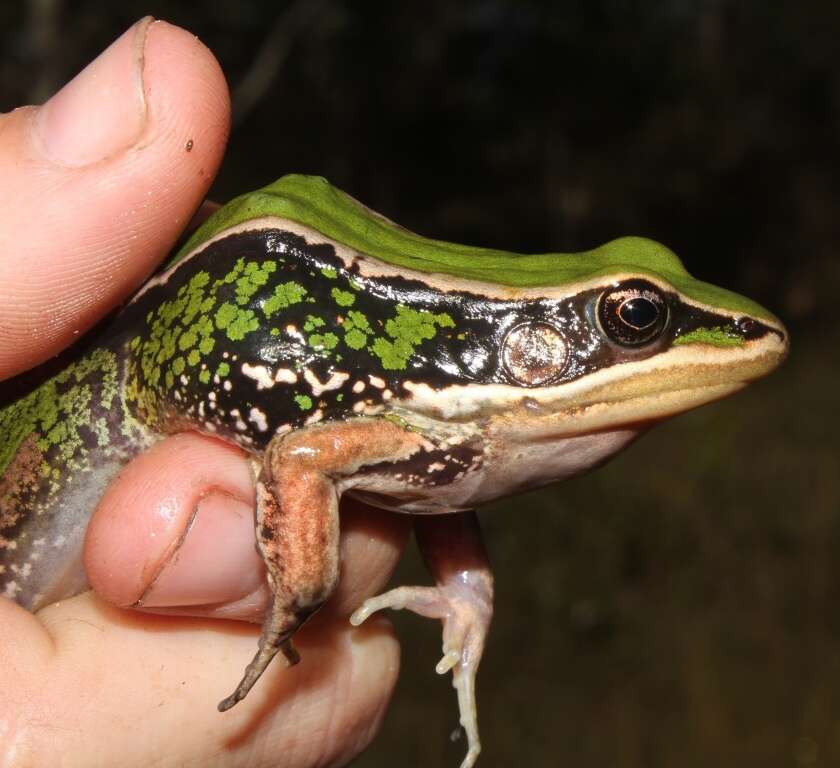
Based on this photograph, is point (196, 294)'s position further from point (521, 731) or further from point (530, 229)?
point (530, 229)

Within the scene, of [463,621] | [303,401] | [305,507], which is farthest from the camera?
[463,621]

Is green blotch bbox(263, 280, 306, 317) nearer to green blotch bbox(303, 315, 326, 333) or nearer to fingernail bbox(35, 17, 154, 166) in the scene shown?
green blotch bbox(303, 315, 326, 333)

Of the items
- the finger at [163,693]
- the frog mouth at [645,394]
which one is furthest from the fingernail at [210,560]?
the frog mouth at [645,394]

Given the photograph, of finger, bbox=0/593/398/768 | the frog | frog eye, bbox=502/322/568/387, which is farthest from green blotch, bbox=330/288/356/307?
finger, bbox=0/593/398/768

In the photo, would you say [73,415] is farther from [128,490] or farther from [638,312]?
[638,312]

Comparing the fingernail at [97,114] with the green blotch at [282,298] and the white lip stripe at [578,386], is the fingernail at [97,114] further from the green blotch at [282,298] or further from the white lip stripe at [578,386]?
the white lip stripe at [578,386]

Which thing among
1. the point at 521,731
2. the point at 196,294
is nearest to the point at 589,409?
the point at 196,294

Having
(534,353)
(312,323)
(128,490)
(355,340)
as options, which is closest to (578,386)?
(534,353)
